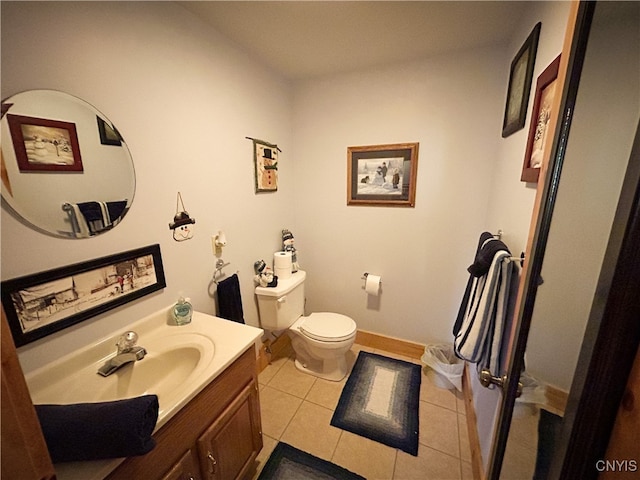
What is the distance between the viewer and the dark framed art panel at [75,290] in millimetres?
815

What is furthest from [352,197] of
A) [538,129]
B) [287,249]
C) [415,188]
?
[538,129]

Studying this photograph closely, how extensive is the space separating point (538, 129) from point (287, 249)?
5.64 feet

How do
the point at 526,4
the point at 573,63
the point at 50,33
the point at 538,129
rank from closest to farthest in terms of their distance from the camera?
the point at 573,63 < the point at 50,33 < the point at 538,129 < the point at 526,4

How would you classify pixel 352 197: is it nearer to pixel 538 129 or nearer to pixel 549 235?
pixel 538 129

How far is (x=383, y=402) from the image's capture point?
177cm

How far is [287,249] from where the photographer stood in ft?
7.12

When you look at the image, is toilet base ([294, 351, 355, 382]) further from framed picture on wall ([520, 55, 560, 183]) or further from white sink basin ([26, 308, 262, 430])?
framed picture on wall ([520, 55, 560, 183])

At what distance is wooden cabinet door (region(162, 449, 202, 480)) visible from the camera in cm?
83

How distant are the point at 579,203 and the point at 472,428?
1.54 metres

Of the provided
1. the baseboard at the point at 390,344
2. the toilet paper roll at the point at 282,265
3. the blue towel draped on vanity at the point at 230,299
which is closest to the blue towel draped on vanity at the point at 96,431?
the blue towel draped on vanity at the point at 230,299

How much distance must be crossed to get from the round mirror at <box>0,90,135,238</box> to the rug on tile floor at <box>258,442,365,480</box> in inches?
57.5

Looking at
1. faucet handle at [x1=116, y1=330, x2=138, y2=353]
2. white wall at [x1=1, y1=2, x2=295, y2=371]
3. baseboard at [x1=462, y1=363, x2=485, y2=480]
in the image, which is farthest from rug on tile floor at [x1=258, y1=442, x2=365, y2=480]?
faucet handle at [x1=116, y1=330, x2=138, y2=353]

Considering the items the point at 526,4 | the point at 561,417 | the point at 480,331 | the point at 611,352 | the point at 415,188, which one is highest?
the point at 526,4

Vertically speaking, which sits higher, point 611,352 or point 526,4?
point 526,4
